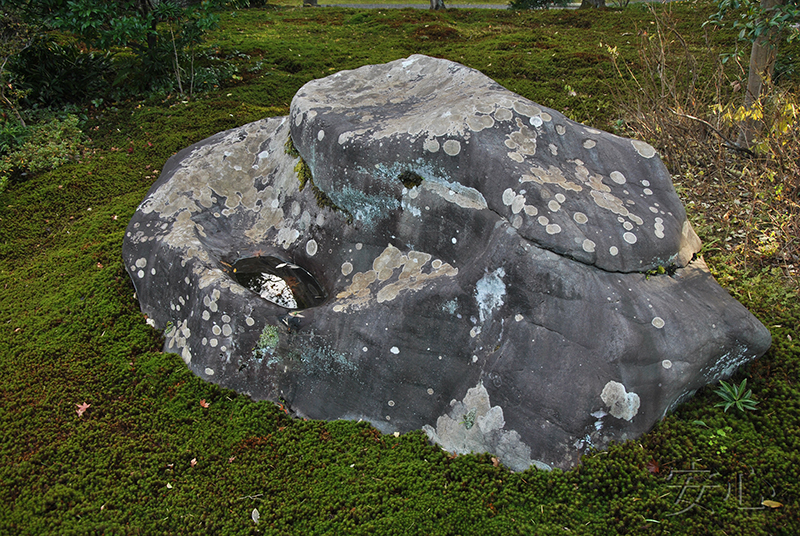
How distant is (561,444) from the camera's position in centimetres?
312

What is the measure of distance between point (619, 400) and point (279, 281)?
9.28ft

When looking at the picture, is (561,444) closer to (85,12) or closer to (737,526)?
(737,526)

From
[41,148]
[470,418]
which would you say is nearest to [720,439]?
[470,418]

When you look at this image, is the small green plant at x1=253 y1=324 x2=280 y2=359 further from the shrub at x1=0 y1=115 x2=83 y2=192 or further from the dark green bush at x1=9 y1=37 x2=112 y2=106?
the dark green bush at x1=9 y1=37 x2=112 y2=106

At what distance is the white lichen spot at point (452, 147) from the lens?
3.63 meters

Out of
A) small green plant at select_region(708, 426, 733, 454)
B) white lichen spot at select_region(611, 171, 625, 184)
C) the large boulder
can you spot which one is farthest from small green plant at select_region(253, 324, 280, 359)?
small green plant at select_region(708, 426, 733, 454)

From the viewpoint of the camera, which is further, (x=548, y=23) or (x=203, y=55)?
(x=548, y=23)

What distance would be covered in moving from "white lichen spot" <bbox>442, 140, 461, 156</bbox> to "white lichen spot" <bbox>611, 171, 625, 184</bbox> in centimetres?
120

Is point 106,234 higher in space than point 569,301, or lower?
lower

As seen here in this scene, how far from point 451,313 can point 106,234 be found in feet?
16.1

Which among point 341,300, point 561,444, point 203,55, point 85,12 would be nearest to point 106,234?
point 341,300

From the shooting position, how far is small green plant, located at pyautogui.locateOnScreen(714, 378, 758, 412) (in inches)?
132

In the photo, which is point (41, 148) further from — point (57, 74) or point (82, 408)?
point (82, 408)

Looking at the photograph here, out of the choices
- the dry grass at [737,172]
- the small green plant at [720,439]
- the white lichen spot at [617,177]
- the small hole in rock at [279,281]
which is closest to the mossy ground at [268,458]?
the small green plant at [720,439]
